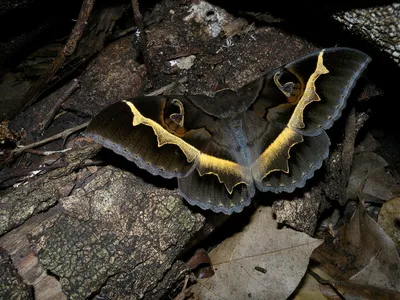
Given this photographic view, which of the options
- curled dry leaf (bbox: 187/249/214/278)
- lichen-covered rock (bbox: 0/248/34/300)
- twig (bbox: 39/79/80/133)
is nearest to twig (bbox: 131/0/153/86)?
twig (bbox: 39/79/80/133)

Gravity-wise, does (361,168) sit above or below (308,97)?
below

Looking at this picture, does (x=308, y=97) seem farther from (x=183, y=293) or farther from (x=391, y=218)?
(x=183, y=293)

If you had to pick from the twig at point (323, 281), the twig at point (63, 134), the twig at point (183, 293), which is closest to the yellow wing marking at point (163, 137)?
the twig at point (63, 134)

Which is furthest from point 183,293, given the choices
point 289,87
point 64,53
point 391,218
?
point 64,53

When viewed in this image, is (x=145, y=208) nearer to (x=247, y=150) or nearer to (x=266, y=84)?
(x=247, y=150)

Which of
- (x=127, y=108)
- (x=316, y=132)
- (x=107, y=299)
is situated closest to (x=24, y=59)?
(x=127, y=108)

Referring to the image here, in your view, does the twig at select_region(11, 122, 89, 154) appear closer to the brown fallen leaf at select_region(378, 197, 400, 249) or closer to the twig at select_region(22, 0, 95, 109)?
the twig at select_region(22, 0, 95, 109)
